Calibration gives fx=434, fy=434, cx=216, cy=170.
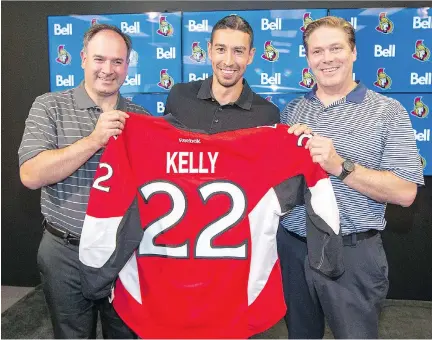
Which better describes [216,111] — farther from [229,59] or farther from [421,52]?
[421,52]

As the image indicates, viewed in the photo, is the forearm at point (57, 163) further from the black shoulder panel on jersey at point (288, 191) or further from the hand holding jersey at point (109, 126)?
the black shoulder panel on jersey at point (288, 191)

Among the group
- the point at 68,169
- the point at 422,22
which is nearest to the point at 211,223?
the point at 68,169

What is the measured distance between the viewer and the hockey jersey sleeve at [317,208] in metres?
1.39

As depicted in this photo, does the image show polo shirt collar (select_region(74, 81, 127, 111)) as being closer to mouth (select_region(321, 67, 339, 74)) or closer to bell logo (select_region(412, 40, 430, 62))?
mouth (select_region(321, 67, 339, 74))

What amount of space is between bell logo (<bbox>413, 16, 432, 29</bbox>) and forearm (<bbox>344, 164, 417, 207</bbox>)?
1.76m

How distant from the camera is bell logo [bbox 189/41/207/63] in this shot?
2984 millimetres

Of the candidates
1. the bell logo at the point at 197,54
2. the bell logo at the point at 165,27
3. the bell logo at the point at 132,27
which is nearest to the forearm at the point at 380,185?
the bell logo at the point at 197,54

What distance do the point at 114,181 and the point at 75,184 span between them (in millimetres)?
259

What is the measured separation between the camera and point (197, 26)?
9.74ft

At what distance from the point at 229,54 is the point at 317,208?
73 cm

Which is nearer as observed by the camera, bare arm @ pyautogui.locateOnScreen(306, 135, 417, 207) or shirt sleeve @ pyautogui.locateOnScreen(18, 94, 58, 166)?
bare arm @ pyautogui.locateOnScreen(306, 135, 417, 207)

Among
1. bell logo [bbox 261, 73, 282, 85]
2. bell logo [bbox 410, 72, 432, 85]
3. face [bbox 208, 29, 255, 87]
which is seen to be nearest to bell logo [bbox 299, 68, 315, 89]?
bell logo [bbox 261, 73, 282, 85]

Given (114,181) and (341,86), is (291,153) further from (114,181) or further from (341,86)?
(114,181)

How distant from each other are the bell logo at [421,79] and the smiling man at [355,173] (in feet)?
5.03
